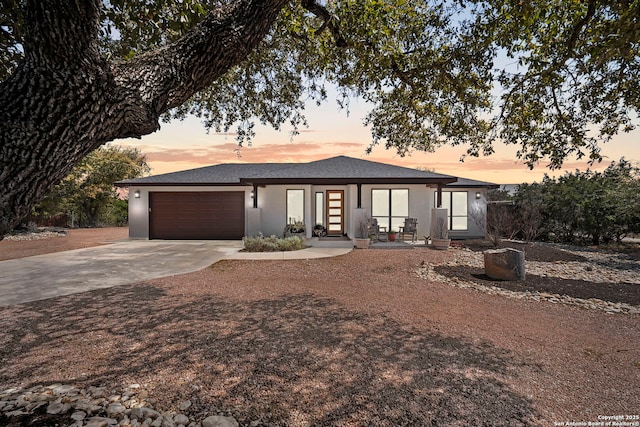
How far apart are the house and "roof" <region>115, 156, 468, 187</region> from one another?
6cm

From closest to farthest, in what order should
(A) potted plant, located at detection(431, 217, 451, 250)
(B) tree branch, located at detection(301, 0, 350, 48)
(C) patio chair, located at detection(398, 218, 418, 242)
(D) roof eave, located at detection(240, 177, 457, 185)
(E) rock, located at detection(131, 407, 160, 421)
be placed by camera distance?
(E) rock, located at detection(131, 407, 160, 421) → (B) tree branch, located at detection(301, 0, 350, 48) → (A) potted plant, located at detection(431, 217, 451, 250) → (D) roof eave, located at detection(240, 177, 457, 185) → (C) patio chair, located at detection(398, 218, 418, 242)

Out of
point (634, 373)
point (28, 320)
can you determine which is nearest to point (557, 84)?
point (634, 373)

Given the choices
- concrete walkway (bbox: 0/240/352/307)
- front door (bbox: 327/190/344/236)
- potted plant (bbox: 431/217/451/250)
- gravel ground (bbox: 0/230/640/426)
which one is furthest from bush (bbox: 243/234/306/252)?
gravel ground (bbox: 0/230/640/426)

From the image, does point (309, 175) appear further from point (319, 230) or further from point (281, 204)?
point (319, 230)

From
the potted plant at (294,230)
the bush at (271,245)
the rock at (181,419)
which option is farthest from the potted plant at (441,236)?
the rock at (181,419)

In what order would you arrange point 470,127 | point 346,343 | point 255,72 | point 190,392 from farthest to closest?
point 255,72 < point 470,127 < point 346,343 < point 190,392

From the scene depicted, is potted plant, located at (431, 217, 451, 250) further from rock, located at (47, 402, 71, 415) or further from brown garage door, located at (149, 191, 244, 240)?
rock, located at (47, 402, 71, 415)

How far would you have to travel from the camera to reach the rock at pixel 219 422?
8.60ft

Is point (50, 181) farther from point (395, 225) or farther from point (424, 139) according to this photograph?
point (395, 225)

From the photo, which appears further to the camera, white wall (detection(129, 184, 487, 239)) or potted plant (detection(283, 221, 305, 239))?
white wall (detection(129, 184, 487, 239))

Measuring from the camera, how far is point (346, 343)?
4180 mm

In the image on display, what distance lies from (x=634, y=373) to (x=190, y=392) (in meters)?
4.55

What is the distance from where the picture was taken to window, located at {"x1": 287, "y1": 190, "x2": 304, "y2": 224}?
52.2ft

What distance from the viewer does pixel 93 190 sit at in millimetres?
22969
